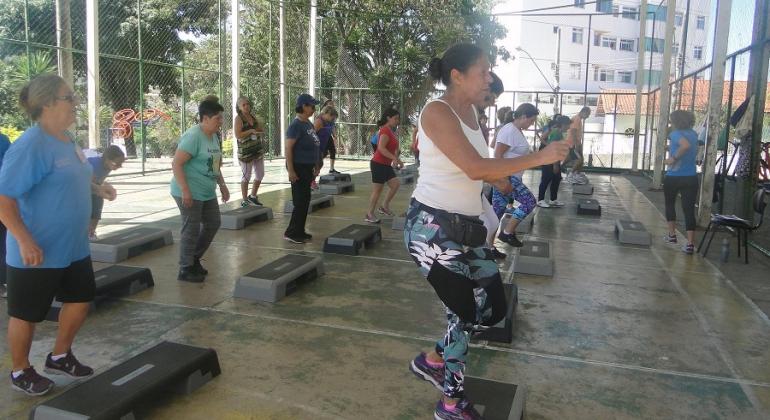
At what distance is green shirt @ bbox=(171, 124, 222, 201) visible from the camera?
17.0ft

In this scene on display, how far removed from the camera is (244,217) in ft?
27.6

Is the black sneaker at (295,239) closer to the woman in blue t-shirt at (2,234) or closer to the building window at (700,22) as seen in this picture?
the woman in blue t-shirt at (2,234)

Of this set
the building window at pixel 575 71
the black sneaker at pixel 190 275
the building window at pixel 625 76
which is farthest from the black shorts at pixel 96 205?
the building window at pixel 625 76

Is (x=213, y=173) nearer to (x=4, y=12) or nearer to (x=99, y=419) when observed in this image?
(x=99, y=419)

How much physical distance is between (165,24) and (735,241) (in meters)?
21.2

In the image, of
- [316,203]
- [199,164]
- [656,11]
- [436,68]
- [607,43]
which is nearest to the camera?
[436,68]

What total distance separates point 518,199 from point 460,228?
366cm

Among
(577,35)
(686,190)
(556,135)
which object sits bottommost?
(686,190)

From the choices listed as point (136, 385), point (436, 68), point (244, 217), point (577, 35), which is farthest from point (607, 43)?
point (136, 385)

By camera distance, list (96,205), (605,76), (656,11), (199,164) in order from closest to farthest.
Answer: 1. (199,164)
2. (96,205)
3. (656,11)
4. (605,76)

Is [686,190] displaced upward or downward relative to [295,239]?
upward

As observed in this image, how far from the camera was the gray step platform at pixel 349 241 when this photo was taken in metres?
6.98

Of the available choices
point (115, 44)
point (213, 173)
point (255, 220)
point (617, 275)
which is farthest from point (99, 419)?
point (115, 44)

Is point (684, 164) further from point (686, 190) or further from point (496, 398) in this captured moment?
point (496, 398)
